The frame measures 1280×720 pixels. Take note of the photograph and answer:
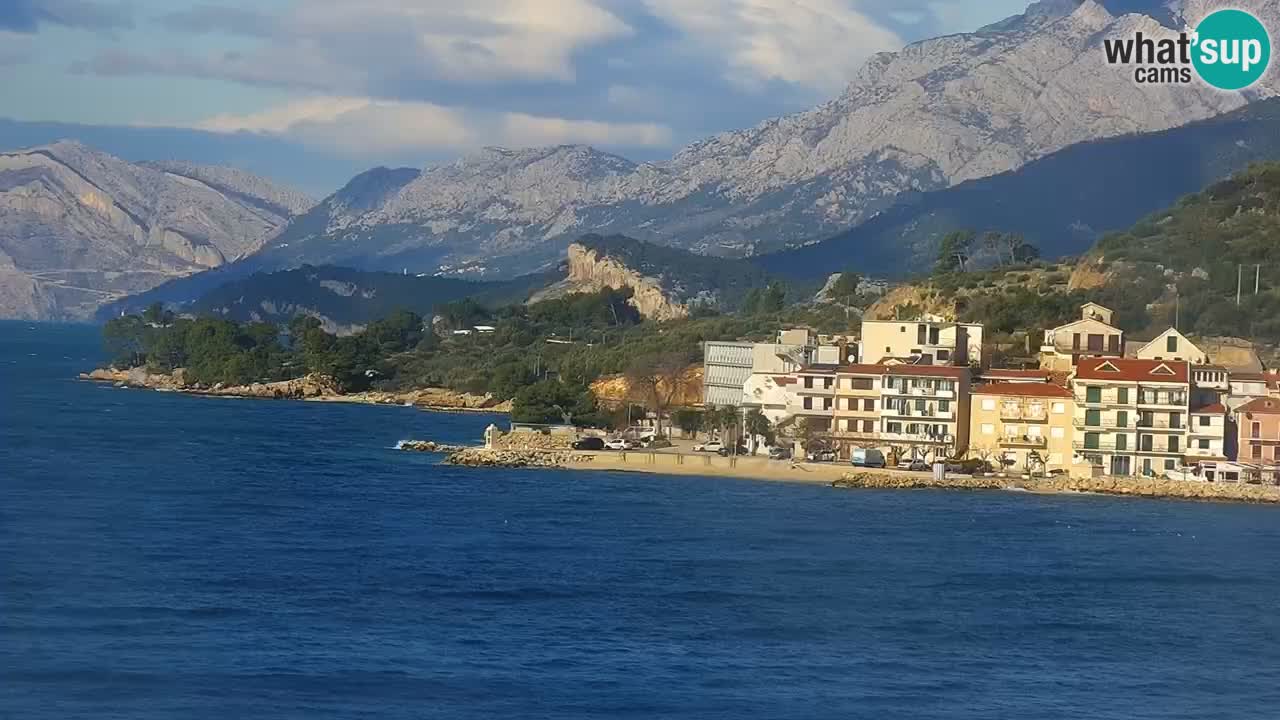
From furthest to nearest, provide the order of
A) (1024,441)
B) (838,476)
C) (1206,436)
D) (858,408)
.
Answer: (858,408) → (1024,441) → (1206,436) → (838,476)

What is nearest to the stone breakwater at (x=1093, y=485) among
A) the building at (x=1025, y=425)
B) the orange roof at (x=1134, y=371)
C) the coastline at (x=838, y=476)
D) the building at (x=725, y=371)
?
the coastline at (x=838, y=476)

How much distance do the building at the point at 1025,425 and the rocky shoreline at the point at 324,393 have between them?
125ft

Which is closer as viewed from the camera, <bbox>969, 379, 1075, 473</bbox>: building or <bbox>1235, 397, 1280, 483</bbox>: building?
<bbox>1235, 397, 1280, 483</bbox>: building

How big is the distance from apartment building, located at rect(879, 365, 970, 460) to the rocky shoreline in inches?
1426

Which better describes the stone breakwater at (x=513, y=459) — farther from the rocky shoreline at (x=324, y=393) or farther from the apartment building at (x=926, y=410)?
the rocky shoreline at (x=324, y=393)

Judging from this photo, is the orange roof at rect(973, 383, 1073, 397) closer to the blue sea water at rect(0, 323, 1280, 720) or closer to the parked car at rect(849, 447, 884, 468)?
the parked car at rect(849, 447, 884, 468)

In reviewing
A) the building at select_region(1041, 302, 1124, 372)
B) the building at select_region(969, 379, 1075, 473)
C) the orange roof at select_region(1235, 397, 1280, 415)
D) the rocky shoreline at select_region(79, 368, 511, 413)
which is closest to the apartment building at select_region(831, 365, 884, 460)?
the building at select_region(969, 379, 1075, 473)

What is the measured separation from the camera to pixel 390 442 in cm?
7088

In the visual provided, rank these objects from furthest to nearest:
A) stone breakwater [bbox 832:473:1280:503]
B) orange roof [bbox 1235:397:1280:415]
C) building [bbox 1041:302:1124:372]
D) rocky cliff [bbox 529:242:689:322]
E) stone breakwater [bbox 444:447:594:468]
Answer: rocky cliff [bbox 529:242:689:322] → building [bbox 1041:302:1124:372] → stone breakwater [bbox 444:447:594:468] → orange roof [bbox 1235:397:1280:415] → stone breakwater [bbox 832:473:1280:503]

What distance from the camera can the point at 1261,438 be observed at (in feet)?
190

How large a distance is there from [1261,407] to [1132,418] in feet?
13.5

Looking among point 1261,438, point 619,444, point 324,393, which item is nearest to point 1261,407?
point 1261,438

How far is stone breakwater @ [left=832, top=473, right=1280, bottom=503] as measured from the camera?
54969 millimetres

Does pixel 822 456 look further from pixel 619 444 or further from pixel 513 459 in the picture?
pixel 513 459
